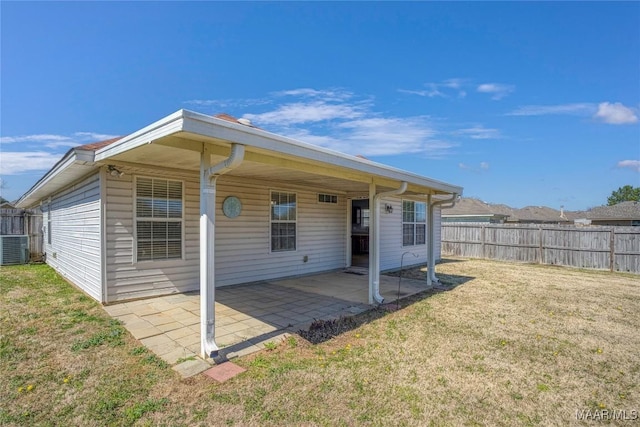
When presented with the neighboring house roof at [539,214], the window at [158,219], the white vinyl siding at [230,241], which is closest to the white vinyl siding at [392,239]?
the white vinyl siding at [230,241]

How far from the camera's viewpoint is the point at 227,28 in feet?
26.8

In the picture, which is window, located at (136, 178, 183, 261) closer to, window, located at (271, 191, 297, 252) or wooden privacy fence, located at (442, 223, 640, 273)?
window, located at (271, 191, 297, 252)

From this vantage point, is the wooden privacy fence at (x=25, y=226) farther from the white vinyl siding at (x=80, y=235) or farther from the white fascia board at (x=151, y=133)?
the white fascia board at (x=151, y=133)

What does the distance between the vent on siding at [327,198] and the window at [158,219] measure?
3750mm

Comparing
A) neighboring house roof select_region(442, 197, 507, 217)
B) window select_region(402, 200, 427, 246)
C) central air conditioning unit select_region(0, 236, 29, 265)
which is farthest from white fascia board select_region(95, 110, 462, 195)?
neighboring house roof select_region(442, 197, 507, 217)

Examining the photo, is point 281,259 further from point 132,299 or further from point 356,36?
point 356,36

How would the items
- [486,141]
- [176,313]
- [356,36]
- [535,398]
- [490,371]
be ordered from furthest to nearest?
[486,141], [356,36], [176,313], [490,371], [535,398]

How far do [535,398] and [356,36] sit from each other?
927 cm

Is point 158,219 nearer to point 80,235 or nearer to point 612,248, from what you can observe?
point 80,235

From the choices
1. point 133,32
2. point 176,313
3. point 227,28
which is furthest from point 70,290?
point 227,28

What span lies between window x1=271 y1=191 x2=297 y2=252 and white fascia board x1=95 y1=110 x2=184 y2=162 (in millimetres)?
3701

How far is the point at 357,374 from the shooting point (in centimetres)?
304

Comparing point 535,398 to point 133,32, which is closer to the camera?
point 535,398

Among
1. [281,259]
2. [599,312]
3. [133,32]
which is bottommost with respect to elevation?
[599,312]
